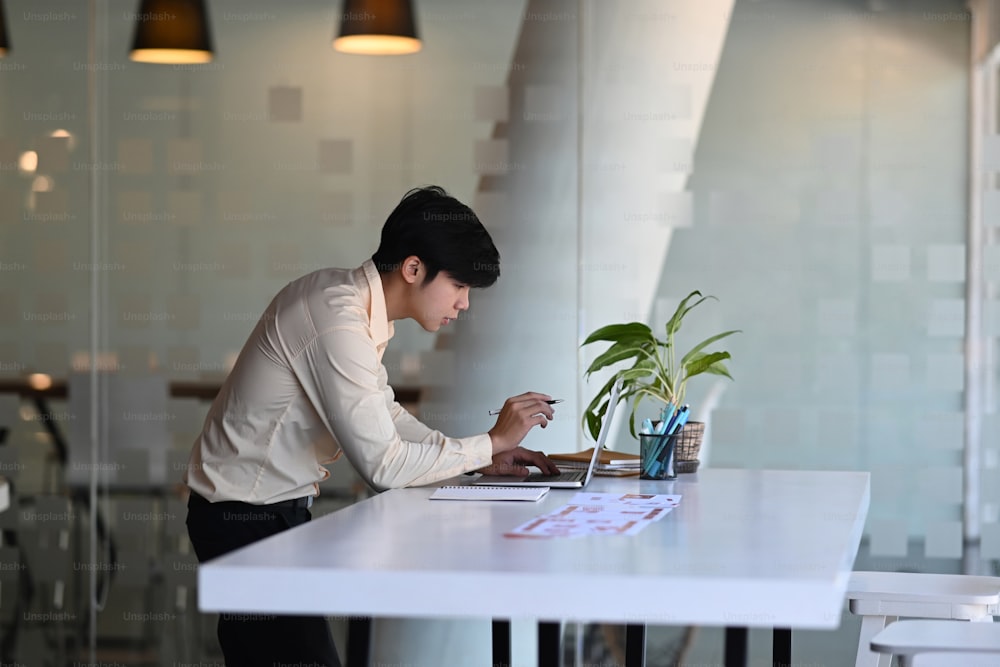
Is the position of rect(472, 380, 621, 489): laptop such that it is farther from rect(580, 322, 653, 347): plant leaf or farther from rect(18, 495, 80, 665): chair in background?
rect(18, 495, 80, 665): chair in background

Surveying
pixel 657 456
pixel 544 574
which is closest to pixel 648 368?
pixel 657 456

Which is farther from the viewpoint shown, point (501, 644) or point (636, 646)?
point (636, 646)

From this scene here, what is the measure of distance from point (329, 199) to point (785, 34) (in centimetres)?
162

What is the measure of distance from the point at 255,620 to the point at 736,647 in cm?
93

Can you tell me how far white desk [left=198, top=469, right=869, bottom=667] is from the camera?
152cm

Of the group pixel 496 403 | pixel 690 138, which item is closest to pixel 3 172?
pixel 496 403

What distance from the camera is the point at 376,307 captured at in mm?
2674

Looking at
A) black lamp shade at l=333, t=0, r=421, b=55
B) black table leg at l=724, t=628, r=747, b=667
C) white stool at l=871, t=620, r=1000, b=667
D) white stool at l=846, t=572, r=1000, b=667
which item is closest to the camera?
white stool at l=871, t=620, r=1000, b=667

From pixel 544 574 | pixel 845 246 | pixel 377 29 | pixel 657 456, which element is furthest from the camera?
pixel 377 29

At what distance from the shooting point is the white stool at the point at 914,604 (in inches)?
93.8

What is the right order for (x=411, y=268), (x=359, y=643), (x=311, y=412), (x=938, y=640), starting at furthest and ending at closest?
(x=411, y=268) → (x=311, y=412) → (x=359, y=643) → (x=938, y=640)

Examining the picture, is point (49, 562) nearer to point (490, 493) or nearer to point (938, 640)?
point (490, 493)

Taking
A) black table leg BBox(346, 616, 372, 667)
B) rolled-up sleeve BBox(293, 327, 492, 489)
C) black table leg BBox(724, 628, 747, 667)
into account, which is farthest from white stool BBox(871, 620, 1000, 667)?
rolled-up sleeve BBox(293, 327, 492, 489)

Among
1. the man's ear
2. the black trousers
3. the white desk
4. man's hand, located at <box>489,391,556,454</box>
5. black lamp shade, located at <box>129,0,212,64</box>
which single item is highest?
black lamp shade, located at <box>129,0,212,64</box>
